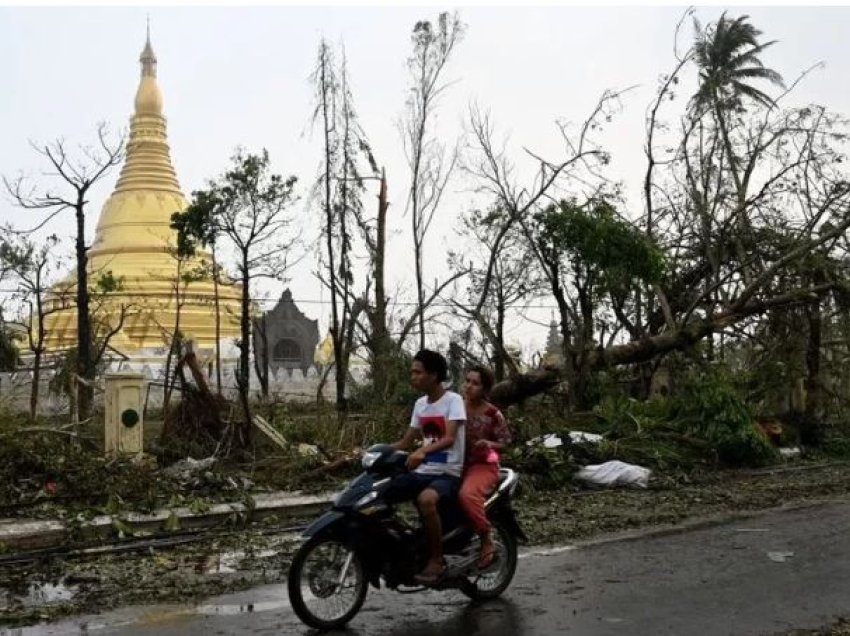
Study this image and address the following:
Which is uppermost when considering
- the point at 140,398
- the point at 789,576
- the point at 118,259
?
the point at 118,259

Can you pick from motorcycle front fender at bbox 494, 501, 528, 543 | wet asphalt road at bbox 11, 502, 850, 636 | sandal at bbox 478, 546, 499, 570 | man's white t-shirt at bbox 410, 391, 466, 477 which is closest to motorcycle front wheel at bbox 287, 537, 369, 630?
wet asphalt road at bbox 11, 502, 850, 636

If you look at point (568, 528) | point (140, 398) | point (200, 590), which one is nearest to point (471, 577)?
point (200, 590)

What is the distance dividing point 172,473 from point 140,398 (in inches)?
46.8

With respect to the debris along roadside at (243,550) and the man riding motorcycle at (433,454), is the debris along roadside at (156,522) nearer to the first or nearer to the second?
the debris along roadside at (243,550)

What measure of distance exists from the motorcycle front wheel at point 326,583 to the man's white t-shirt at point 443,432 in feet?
2.28

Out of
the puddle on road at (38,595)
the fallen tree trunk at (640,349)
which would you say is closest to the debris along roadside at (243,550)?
the puddle on road at (38,595)

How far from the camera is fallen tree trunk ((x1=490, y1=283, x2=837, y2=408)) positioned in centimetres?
1623

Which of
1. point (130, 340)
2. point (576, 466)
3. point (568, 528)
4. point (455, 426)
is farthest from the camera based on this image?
point (130, 340)

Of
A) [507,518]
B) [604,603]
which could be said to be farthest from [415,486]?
[604,603]

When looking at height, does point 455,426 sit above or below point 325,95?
below

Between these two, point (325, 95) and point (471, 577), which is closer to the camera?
point (471, 577)

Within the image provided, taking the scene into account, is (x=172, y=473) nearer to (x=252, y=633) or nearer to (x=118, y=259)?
(x=252, y=633)

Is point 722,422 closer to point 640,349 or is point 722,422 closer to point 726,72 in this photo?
point 640,349

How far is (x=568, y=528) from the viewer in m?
9.63
